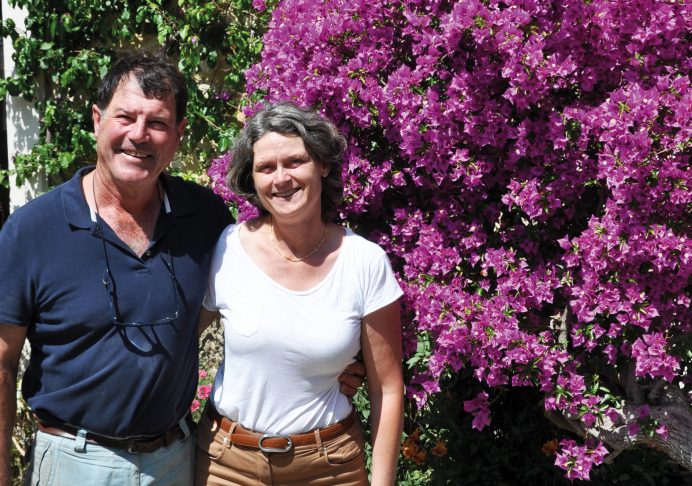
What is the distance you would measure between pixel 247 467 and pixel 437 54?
53.6 inches

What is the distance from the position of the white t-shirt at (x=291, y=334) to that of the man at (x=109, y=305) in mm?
124

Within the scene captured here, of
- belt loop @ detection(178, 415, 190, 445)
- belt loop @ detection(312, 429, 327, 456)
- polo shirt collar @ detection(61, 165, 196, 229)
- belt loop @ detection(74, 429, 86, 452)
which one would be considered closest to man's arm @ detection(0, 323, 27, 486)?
belt loop @ detection(74, 429, 86, 452)

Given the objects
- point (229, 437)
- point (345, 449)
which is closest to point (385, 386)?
point (345, 449)

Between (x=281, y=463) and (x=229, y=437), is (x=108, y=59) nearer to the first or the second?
(x=229, y=437)

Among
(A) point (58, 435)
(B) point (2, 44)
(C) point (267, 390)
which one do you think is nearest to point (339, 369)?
(C) point (267, 390)

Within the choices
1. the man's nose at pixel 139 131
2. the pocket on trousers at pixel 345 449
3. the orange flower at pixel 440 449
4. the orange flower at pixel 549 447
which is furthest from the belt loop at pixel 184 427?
the orange flower at pixel 549 447

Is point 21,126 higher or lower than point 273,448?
higher

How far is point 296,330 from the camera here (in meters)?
2.28

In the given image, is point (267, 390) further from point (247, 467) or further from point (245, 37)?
point (245, 37)

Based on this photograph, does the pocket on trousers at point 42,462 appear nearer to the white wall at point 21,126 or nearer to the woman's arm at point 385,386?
the woman's arm at point 385,386

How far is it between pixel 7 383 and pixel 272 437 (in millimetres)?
740

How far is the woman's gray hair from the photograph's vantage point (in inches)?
92.4

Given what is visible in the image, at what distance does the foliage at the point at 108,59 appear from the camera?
483cm

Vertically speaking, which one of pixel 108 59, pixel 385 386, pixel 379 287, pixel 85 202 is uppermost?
pixel 108 59
